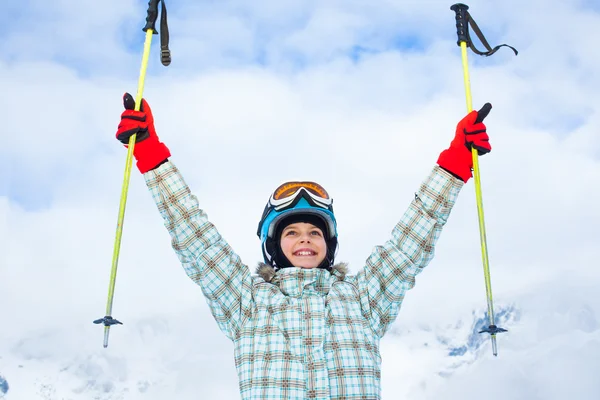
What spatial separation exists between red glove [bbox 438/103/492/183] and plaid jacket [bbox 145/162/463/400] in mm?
118

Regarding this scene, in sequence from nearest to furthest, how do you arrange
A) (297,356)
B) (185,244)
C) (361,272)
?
(297,356) → (185,244) → (361,272)

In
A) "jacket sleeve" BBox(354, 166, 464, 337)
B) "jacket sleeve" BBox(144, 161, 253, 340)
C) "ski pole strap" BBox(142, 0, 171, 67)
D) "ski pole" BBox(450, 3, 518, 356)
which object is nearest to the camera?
"jacket sleeve" BBox(144, 161, 253, 340)

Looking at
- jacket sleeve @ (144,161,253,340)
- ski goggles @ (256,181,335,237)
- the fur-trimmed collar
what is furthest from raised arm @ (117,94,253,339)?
ski goggles @ (256,181,335,237)

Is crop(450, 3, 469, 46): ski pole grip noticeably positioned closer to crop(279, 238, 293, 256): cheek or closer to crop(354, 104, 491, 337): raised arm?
crop(354, 104, 491, 337): raised arm

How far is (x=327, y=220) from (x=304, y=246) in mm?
408

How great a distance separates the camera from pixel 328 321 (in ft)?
16.9

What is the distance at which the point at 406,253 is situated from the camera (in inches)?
214

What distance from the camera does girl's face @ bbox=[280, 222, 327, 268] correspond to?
220 inches

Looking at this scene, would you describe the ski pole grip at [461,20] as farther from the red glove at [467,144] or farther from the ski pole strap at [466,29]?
the red glove at [467,144]

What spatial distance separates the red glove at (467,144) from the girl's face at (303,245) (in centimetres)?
117

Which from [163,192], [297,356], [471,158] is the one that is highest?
[471,158]

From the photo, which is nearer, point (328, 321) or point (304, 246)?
point (328, 321)

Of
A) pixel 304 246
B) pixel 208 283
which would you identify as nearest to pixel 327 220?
pixel 304 246

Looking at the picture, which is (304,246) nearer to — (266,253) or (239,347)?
(266,253)
